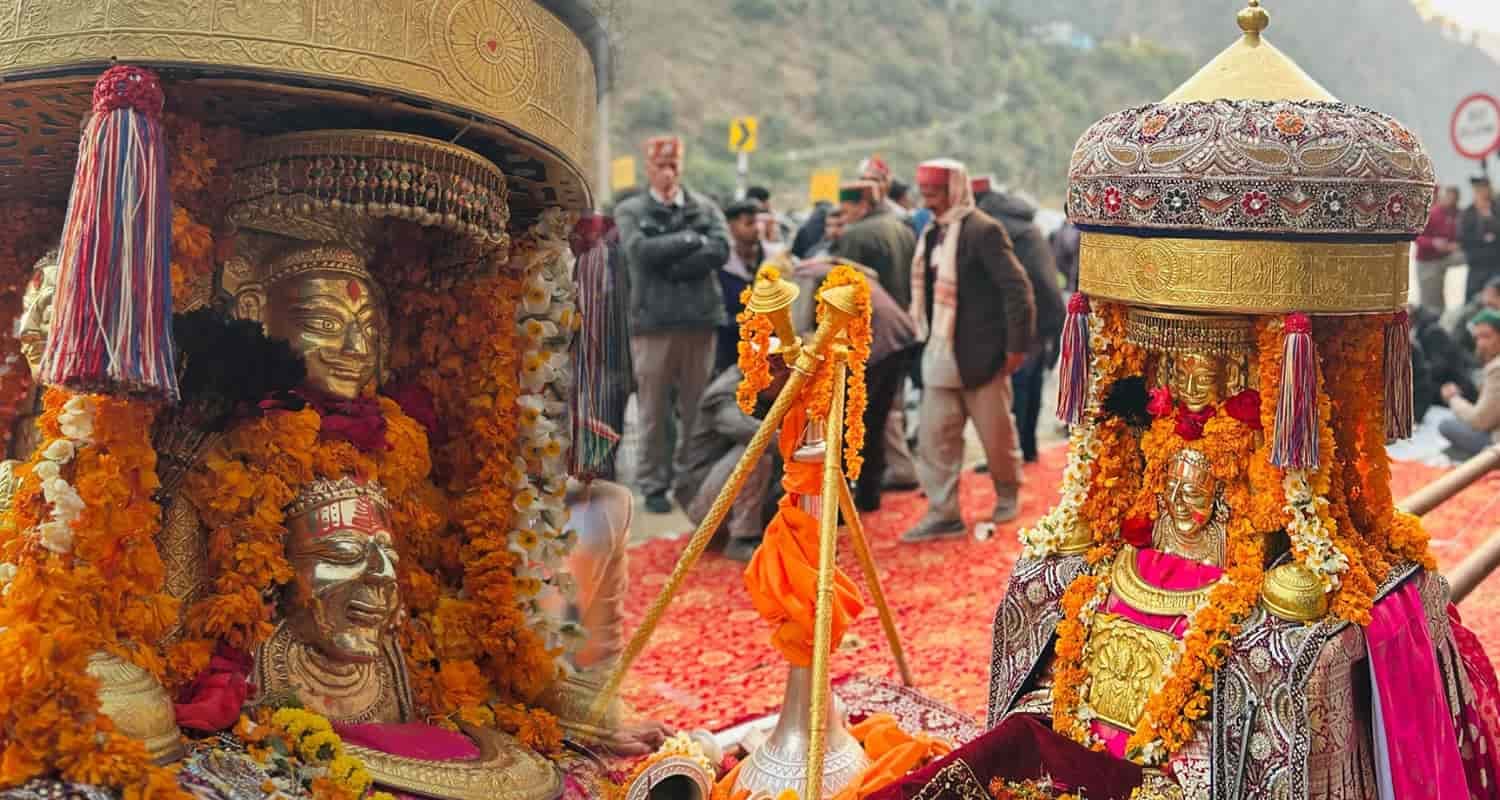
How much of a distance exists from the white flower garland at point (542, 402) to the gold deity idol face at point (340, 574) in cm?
50

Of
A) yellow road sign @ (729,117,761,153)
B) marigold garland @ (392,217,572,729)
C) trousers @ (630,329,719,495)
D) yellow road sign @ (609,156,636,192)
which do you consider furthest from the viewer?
yellow road sign @ (729,117,761,153)

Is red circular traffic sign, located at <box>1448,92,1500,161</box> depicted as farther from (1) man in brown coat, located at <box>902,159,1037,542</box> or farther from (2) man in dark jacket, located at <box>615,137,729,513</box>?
(2) man in dark jacket, located at <box>615,137,729,513</box>

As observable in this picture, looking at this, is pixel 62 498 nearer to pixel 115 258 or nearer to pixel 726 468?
pixel 115 258

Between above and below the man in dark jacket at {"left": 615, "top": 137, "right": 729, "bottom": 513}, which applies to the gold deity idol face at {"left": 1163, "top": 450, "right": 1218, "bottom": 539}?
below

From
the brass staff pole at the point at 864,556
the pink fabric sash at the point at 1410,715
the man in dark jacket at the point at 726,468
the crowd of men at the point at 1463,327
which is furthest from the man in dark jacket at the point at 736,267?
the pink fabric sash at the point at 1410,715

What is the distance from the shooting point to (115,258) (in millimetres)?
1985

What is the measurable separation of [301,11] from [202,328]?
0.65 m

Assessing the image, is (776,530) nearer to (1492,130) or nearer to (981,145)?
(1492,130)

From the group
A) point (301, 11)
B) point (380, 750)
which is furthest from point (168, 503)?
point (301, 11)

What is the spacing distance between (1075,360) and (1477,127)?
1025 cm

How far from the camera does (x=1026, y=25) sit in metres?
37.8

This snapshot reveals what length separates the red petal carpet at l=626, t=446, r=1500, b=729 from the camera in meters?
4.75

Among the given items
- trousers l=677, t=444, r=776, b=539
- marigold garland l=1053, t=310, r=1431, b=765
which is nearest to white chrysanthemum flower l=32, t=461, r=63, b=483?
marigold garland l=1053, t=310, r=1431, b=765

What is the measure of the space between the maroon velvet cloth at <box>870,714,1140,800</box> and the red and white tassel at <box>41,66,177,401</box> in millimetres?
2075
